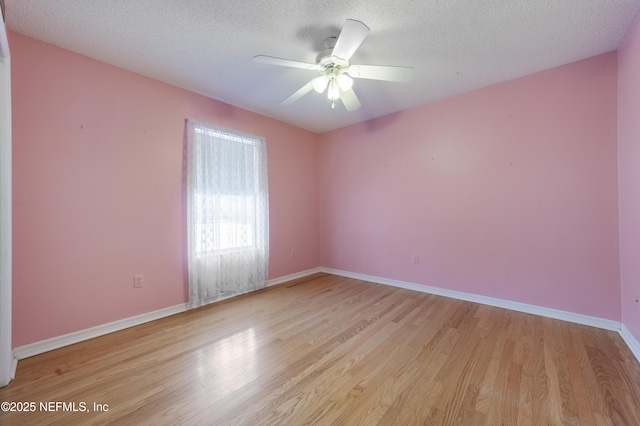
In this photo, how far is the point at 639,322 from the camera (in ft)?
5.85

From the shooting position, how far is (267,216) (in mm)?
3529

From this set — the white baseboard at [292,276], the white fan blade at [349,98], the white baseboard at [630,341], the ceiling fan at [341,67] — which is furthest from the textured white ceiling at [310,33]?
the white baseboard at [292,276]

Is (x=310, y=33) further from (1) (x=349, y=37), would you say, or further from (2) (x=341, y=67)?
(1) (x=349, y=37)

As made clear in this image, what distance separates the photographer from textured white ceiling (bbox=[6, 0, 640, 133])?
5.53 ft

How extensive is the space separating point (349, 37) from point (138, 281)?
9.20 ft

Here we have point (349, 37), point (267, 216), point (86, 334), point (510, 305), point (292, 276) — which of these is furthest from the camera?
point (292, 276)

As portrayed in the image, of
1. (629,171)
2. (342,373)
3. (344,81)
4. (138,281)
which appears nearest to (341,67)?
(344,81)

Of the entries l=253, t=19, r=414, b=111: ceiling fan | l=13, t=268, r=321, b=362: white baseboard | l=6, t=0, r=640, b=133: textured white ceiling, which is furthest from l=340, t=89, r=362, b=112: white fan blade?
l=13, t=268, r=321, b=362: white baseboard

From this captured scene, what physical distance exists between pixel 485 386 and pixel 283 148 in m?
3.48

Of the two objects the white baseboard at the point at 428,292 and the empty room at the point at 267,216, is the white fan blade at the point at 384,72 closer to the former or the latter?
the empty room at the point at 267,216

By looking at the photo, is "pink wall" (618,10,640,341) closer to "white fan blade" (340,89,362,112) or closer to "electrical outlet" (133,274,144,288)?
"white fan blade" (340,89,362,112)

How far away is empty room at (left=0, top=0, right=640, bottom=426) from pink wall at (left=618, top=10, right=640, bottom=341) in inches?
1.1

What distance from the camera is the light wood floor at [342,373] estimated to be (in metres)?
1.33

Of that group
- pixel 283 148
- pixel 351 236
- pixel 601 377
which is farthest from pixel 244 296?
pixel 601 377
